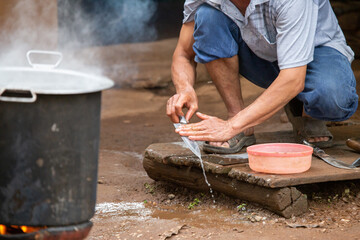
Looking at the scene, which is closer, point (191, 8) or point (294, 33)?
point (294, 33)

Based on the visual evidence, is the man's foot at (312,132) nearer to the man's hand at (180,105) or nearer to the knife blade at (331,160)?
the knife blade at (331,160)

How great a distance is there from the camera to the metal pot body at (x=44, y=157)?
2113mm

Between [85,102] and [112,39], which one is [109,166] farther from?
[112,39]

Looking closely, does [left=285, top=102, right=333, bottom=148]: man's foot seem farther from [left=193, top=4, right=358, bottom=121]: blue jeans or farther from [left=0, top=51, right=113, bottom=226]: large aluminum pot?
[left=0, top=51, right=113, bottom=226]: large aluminum pot

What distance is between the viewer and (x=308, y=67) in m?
3.41

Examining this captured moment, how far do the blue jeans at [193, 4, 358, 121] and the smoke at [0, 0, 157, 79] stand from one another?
7.71 feet

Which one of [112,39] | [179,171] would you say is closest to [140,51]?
[112,39]

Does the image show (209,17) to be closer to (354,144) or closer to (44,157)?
(354,144)

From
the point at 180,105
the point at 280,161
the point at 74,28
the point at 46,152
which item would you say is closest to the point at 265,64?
the point at 180,105

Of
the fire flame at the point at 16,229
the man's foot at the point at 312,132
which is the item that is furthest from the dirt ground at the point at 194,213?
the fire flame at the point at 16,229

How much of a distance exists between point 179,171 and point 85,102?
1.51m

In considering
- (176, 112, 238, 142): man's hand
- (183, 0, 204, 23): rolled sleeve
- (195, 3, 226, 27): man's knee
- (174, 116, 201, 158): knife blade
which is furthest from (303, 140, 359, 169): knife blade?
(183, 0, 204, 23): rolled sleeve

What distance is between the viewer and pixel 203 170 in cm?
334

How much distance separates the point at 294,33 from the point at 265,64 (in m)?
0.57
